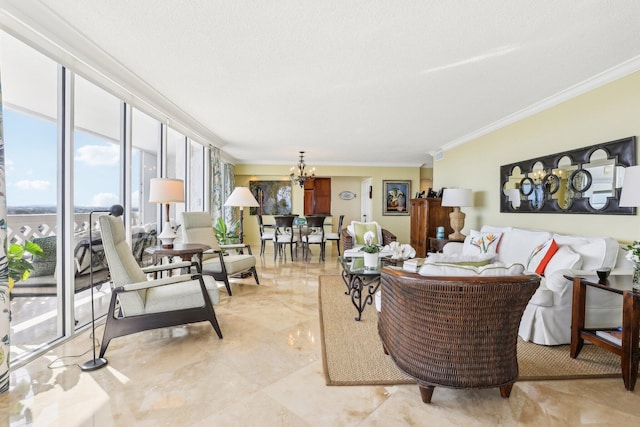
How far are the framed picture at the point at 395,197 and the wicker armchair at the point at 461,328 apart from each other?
677 cm

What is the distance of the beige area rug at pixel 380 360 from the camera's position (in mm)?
1944

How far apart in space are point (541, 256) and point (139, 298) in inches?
145

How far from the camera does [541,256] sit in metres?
2.92

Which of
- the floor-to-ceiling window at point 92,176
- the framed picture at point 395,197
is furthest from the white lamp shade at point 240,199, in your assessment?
the framed picture at point 395,197

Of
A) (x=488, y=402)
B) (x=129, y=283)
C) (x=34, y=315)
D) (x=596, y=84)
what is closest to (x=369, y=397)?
(x=488, y=402)

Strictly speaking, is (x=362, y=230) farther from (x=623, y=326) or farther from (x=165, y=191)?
(x=623, y=326)

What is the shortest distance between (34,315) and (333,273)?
3618 mm

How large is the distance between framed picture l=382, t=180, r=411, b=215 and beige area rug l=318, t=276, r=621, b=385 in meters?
5.80

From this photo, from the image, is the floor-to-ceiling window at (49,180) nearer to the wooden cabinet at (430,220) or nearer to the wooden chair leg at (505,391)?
the wooden chair leg at (505,391)

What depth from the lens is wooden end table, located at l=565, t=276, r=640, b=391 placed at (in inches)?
72.4

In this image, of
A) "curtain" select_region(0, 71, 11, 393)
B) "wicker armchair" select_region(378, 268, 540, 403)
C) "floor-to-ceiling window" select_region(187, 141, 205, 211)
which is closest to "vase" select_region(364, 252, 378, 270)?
"wicker armchair" select_region(378, 268, 540, 403)

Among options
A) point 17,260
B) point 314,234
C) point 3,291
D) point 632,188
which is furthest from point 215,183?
point 632,188

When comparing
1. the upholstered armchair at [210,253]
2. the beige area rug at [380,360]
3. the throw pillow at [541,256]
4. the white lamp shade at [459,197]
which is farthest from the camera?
the white lamp shade at [459,197]

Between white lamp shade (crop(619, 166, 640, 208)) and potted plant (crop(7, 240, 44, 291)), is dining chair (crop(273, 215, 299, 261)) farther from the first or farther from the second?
white lamp shade (crop(619, 166, 640, 208))
